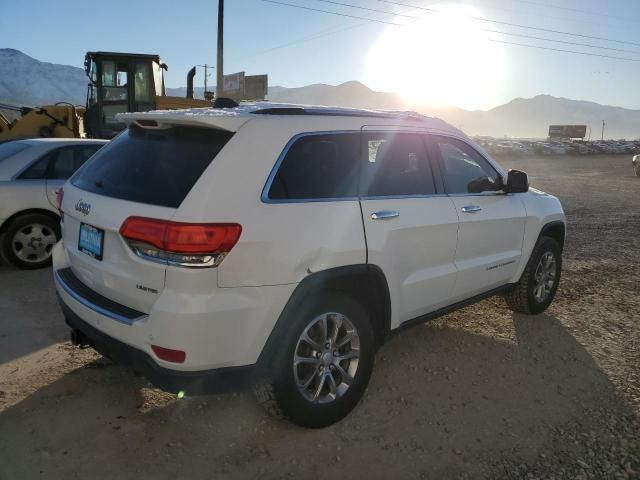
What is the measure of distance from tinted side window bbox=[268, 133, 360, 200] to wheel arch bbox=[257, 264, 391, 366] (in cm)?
43

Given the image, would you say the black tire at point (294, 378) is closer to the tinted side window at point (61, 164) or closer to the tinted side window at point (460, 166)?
the tinted side window at point (460, 166)

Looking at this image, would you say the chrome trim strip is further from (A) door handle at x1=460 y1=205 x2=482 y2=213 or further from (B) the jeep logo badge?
(A) door handle at x1=460 y1=205 x2=482 y2=213

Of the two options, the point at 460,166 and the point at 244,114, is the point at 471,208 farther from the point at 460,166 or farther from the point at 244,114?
the point at 244,114

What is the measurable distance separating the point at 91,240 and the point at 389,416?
201 centimetres

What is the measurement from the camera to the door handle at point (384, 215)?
291cm

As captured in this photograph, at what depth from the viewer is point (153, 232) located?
2.27m

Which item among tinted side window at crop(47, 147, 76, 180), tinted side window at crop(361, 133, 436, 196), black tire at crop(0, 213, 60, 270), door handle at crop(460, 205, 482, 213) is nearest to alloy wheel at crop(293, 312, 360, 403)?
tinted side window at crop(361, 133, 436, 196)

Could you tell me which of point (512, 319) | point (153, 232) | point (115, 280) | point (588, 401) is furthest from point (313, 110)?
point (512, 319)

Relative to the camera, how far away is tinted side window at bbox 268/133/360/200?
261 centimetres

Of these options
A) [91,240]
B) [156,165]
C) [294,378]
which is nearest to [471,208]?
[294,378]

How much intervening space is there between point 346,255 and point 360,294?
0.37 meters

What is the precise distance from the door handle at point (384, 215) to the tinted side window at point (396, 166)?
13 centimetres

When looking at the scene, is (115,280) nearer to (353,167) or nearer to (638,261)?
(353,167)

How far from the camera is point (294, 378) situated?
8.74ft
